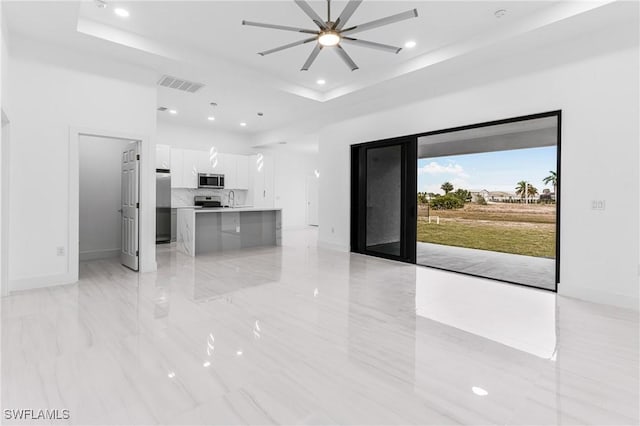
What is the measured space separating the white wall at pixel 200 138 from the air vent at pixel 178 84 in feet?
9.20

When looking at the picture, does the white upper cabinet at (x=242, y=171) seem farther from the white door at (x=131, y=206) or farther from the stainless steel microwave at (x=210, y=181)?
the white door at (x=131, y=206)

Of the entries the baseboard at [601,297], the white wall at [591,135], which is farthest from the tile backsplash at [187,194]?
the baseboard at [601,297]

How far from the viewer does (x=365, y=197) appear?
22.3ft

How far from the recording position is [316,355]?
242cm

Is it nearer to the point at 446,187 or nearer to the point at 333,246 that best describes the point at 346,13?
the point at 333,246

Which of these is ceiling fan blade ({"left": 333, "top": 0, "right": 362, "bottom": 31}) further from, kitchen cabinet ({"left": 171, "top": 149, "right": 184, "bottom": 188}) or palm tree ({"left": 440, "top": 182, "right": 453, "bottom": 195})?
kitchen cabinet ({"left": 171, "top": 149, "right": 184, "bottom": 188})

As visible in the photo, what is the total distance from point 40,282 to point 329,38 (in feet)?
14.7

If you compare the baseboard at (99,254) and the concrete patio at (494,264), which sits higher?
the baseboard at (99,254)

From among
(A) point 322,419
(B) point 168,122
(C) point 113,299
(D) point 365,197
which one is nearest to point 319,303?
(A) point 322,419

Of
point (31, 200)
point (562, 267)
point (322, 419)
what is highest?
point (31, 200)

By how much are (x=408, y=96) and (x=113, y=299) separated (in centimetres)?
519

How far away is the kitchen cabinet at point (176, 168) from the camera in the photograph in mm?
8156

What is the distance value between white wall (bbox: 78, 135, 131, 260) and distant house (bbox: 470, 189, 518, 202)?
7558mm

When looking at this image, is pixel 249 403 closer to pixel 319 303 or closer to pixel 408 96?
pixel 319 303
